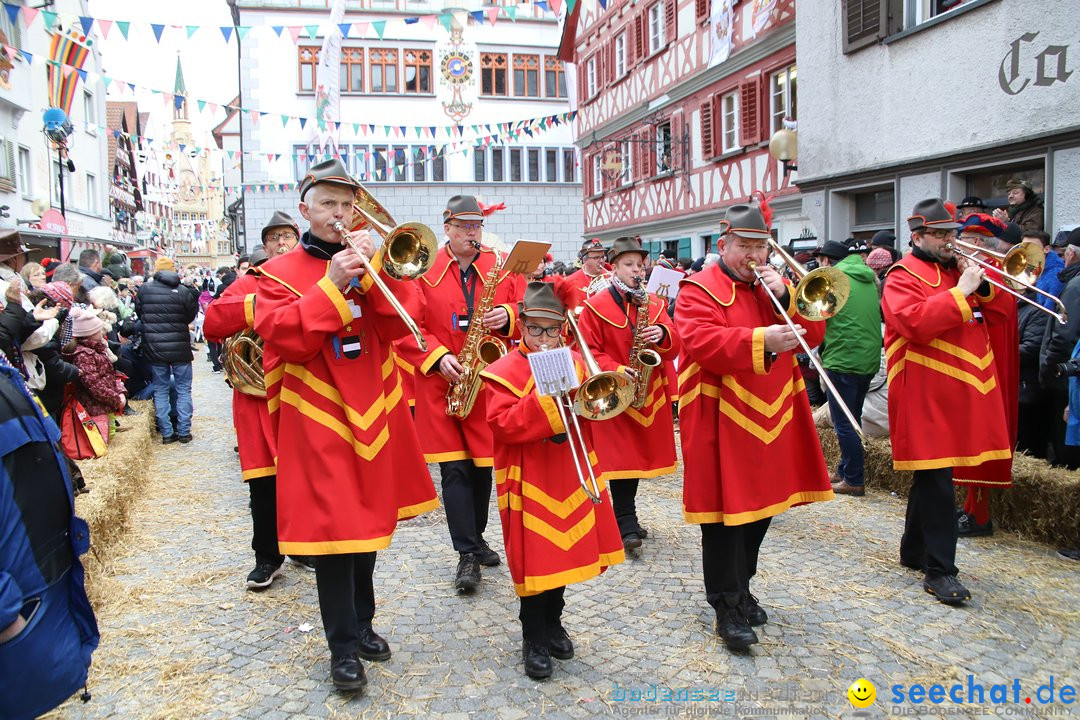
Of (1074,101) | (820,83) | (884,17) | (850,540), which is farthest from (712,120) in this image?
(850,540)

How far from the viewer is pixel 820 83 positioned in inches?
500

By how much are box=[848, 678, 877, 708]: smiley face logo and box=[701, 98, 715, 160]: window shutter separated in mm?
15349

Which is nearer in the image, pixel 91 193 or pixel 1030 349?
pixel 1030 349

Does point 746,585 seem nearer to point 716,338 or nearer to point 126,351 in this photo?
point 716,338

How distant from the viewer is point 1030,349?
6359 mm

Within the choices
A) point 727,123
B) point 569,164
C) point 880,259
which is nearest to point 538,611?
point 880,259

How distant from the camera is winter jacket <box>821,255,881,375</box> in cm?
714

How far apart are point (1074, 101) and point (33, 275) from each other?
1045 centimetres

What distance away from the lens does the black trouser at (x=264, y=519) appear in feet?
16.7

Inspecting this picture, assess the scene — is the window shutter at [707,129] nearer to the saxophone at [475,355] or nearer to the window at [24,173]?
the saxophone at [475,355]

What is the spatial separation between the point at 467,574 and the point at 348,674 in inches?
53.8

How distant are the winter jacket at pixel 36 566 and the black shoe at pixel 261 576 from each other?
7.91 feet

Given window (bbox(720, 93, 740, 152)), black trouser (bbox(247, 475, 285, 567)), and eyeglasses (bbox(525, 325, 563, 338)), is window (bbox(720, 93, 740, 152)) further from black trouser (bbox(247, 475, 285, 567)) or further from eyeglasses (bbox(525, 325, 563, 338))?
eyeglasses (bbox(525, 325, 563, 338))

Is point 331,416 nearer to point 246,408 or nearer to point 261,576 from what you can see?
point 246,408
